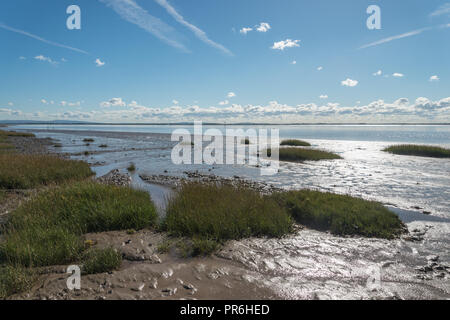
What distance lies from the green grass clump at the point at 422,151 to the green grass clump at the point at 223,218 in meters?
36.9

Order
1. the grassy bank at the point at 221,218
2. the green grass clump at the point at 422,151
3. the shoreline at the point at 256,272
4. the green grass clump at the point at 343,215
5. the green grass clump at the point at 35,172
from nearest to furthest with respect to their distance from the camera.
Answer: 1. the shoreline at the point at 256,272
2. the grassy bank at the point at 221,218
3. the green grass clump at the point at 343,215
4. the green grass clump at the point at 35,172
5. the green grass clump at the point at 422,151

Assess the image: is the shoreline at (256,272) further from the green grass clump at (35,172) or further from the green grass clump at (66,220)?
the green grass clump at (35,172)

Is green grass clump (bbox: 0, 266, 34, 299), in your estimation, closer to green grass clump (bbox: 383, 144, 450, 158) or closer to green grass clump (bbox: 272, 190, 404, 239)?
green grass clump (bbox: 272, 190, 404, 239)

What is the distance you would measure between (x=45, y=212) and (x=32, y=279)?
4466 mm

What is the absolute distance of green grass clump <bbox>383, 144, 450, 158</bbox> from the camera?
33469 millimetres

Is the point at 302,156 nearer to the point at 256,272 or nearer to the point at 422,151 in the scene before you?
the point at 422,151

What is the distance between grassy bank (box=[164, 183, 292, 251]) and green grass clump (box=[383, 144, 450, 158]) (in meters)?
36.9

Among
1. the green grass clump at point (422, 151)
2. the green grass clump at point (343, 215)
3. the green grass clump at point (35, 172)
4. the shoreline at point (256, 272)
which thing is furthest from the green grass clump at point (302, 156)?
the shoreline at point (256, 272)

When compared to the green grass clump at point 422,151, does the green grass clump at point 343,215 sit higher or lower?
lower

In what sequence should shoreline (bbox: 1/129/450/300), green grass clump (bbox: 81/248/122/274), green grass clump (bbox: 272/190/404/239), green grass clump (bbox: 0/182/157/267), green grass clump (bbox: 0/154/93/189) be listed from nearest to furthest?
shoreline (bbox: 1/129/450/300), green grass clump (bbox: 81/248/122/274), green grass clump (bbox: 0/182/157/267), green grass clump (bbox: 272/190/404/239), green grass clump (bbox: 0/154/93/189)

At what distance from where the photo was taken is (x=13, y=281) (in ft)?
16.1

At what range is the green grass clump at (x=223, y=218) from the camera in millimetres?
7949

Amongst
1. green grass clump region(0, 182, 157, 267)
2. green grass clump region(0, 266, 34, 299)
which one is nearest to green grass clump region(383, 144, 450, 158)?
green grass clump region(0, 182, 157, 267)
